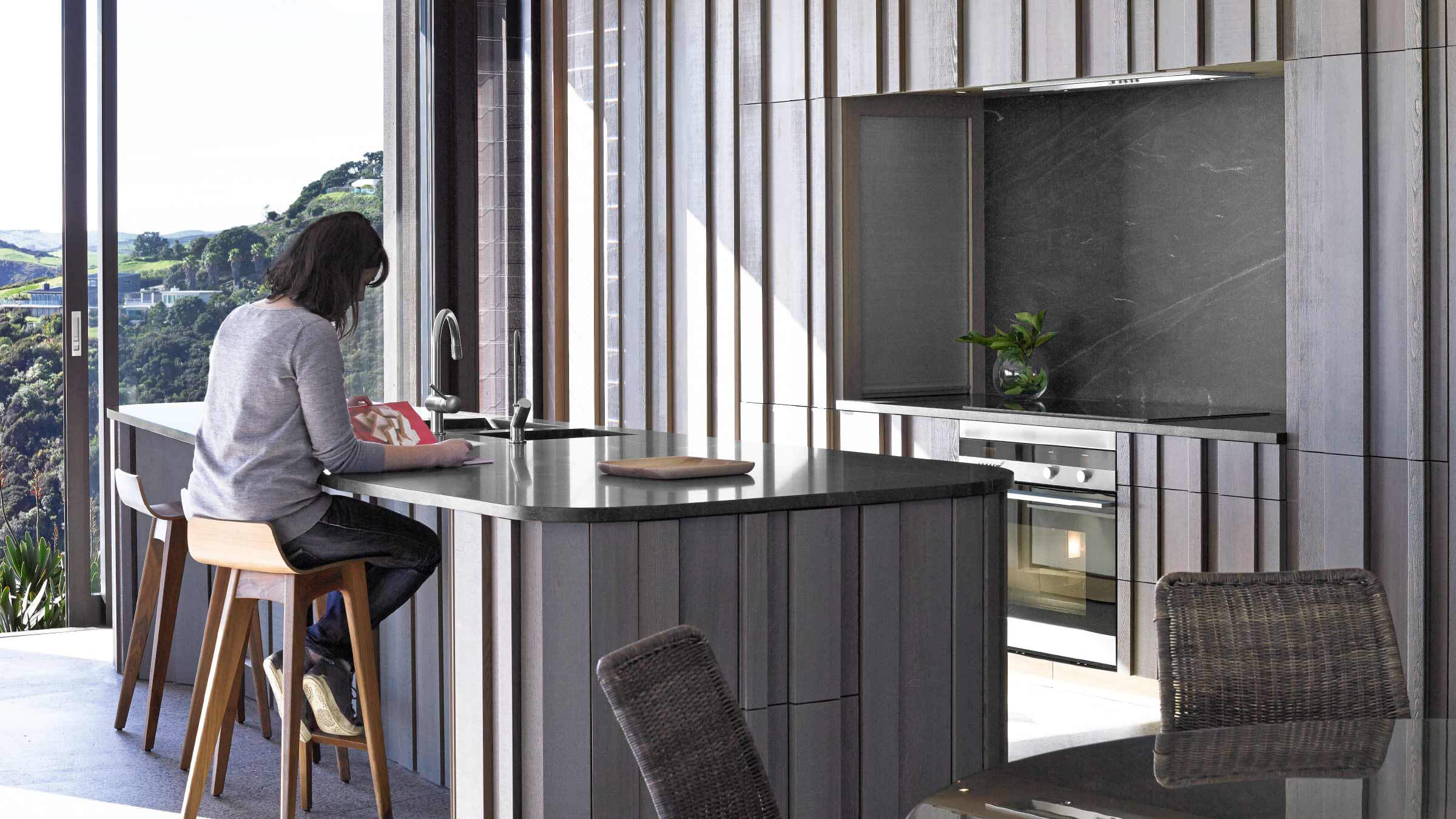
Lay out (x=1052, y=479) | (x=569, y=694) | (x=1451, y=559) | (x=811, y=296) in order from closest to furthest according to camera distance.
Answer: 1. (x=569, y=694)
2. (x=1451, y=559)
3. (x=1052, y=479)
4. (x=811, y=296)

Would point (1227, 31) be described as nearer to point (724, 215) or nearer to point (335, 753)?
point (724, 215)

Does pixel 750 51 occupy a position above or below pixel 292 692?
above

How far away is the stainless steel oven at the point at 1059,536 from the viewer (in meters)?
4.79

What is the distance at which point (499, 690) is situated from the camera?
288 cm

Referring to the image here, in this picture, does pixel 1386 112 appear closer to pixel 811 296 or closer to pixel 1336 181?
pixel 1336 181

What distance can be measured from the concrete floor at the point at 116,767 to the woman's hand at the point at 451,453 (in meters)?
0.96

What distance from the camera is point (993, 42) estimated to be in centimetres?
502

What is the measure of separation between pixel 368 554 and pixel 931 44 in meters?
2.81

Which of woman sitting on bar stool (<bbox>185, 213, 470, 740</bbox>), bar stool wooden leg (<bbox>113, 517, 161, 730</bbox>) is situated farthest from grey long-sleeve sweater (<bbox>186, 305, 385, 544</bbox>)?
bar stool wooden leg (<bbox>113, 517, 161, 730</bbox>)

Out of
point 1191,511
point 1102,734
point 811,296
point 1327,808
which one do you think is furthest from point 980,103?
point 1327,808

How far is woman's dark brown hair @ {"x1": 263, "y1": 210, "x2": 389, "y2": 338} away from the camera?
136 inches

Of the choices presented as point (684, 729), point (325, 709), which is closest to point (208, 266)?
point (325, 709)

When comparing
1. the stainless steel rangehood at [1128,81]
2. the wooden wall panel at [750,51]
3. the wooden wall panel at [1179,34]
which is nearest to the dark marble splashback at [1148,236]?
the stainless steel rangehood at [1128,81]

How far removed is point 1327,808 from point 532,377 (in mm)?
5537
